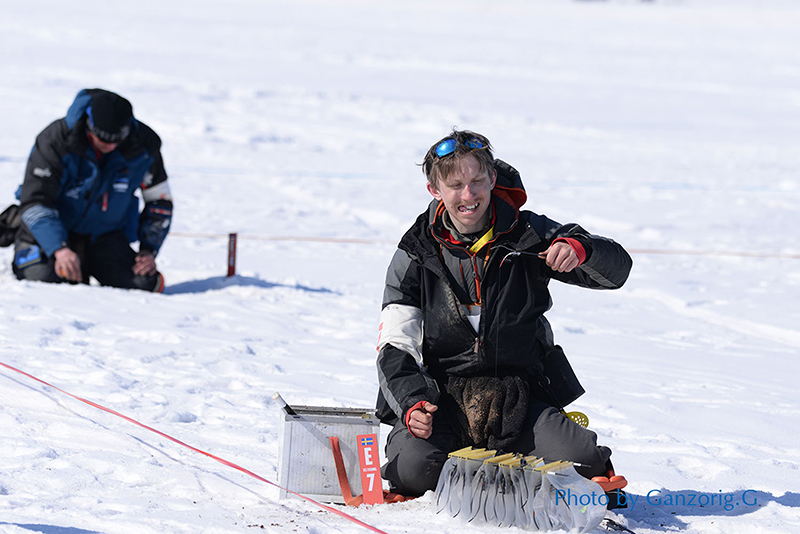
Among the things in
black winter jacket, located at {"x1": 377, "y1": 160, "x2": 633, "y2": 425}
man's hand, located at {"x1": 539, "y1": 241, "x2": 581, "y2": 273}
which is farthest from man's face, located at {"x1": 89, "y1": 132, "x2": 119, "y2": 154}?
man's hand, located at {"x1": 539, "y1": 241, "x2": 581, "y2": 273}

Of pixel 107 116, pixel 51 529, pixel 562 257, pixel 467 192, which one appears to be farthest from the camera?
pixel 107 116

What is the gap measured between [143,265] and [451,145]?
10.7 feet

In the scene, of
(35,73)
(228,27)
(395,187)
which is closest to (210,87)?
(35,73)

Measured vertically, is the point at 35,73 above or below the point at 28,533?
above

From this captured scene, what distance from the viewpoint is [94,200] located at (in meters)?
5.34

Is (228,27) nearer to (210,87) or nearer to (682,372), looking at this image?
(210,87)

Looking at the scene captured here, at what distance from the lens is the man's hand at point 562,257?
98.2 inches

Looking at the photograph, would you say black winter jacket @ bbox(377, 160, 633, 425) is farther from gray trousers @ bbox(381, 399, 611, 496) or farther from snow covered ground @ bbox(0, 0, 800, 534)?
snow covered ground @ bbox(0, 0, 800, 534)

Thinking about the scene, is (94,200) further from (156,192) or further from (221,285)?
(221,285)

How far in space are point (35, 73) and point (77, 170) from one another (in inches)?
525

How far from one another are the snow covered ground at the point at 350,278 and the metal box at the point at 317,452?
101mm

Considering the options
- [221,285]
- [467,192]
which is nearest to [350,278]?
[221,285]

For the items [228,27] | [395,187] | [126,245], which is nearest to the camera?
[126,245]

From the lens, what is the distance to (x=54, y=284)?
518 cm
